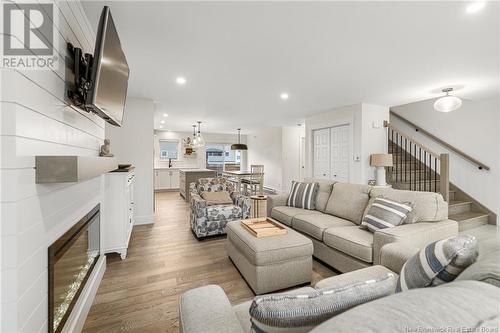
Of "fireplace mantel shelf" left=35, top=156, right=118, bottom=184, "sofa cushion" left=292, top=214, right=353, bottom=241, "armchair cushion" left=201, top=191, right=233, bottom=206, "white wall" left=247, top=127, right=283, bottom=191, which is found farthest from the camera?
"white wall" left=247, top=127, right=283, bottom=191

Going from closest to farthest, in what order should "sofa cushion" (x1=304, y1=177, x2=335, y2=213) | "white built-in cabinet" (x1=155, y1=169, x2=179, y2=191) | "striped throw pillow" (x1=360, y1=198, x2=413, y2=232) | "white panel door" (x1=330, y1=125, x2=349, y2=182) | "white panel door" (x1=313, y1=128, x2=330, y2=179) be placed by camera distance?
"striped throw pillow" (x1=360, y1=198, x2=413, y2=232)
"sofa cushion" (x1=304, y1=177, x2=335, y2=213)
"white panel door" (x1=330, y1=125, x2=349, y2=182)
"white panel door" (x1=313, y1=128, x2=330, y2=179)
"white built-in cabinet" (x1=155, y1=169, x2=179, y2=191)

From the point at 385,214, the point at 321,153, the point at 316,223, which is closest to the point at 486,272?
the point at 385,214

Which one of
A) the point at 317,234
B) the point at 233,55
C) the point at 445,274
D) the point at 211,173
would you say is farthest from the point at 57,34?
the point at 211,173

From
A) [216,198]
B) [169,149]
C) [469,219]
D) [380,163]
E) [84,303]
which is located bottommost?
[84,303]

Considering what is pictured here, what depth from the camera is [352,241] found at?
7.04 feet

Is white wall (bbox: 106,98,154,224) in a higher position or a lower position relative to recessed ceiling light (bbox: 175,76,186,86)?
lower

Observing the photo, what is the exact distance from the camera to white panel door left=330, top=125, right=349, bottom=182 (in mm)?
4895

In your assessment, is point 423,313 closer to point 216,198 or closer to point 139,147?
point 216,198

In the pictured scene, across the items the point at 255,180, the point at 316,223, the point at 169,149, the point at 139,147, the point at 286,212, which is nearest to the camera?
the point at 316,223

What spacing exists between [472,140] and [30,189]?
6.52 meters


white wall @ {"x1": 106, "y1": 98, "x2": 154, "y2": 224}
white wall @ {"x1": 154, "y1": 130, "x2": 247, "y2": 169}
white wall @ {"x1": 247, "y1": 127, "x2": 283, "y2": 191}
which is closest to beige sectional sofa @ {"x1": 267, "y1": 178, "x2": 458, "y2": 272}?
white wall @ {"x1": 106, "y1": 98, "x2": 154, "y2": 224}

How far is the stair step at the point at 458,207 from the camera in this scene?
162 inches

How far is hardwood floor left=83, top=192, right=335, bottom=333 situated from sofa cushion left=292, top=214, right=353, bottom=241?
384 mm

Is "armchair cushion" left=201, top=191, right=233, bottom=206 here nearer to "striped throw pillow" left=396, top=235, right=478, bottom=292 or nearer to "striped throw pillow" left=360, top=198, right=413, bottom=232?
"striped throw pillow" left=360, top=198, right=413, bottom=232
